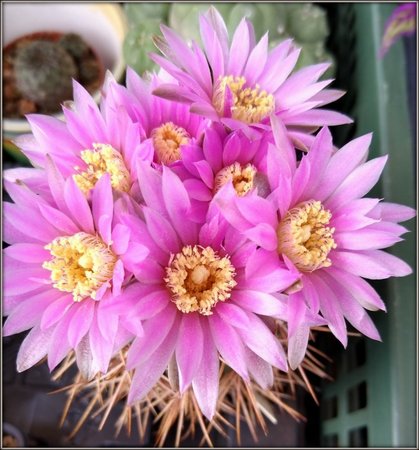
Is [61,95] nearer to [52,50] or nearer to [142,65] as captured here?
[52,50]

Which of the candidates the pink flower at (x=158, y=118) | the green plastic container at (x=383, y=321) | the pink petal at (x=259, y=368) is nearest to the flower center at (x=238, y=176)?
the pink flower at (x=158, y=118)

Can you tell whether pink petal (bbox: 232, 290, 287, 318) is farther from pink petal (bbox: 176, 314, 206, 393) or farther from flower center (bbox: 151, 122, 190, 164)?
flower center (bbox: 151, 122, 190, 164)

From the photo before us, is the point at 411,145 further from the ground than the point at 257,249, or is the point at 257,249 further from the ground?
the point at 411,145

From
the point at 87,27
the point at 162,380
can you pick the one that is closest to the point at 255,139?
the point at 162,380

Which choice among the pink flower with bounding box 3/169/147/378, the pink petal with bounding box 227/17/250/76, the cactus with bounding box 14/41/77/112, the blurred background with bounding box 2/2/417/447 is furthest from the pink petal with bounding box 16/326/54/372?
the cactus with bounding box 14/41/77/112

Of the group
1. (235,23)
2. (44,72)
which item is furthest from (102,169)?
(44,72)

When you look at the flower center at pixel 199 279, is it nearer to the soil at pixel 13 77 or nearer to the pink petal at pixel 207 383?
the pink petal at pixel 207 383
